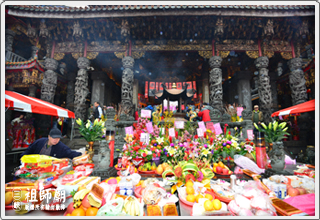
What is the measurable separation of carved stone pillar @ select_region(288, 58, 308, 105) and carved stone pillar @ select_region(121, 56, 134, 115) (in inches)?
341

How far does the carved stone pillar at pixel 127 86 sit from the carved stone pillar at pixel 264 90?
23.2 feet

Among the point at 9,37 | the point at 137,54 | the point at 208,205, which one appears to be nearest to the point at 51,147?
the point at 208,205

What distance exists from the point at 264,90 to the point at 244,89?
2930 mm

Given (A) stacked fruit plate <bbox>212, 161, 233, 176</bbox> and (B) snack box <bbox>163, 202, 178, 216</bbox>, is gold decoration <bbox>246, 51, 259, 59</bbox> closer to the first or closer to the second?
(A) stacked fruit plate <bbox>212, 161, 233, 176</bbox>

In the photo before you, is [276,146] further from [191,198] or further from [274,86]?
[274,86]

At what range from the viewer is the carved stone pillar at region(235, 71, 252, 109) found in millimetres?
9930

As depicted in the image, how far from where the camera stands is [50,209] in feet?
5.63

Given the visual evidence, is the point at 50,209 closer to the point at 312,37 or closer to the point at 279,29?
the point at 279,29

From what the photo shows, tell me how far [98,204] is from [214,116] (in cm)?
441

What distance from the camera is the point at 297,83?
7.06 meters

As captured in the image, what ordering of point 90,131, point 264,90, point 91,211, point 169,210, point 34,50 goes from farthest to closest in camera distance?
1. point 34,50
2. point 264,90
3. point 90,131
4. point 169,210
5. point 91,211

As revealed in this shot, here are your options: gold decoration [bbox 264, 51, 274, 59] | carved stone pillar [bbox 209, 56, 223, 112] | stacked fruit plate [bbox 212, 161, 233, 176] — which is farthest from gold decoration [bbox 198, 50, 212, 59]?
stacked fruit plate [bbox 212, 161, 233, 176]

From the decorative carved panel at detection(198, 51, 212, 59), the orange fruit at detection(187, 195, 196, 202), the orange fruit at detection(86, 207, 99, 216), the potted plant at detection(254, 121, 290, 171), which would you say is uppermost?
the decorative carved panel at detection(198, 51, 212, 59)

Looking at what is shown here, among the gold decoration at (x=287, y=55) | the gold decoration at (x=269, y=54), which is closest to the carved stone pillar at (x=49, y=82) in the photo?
the gold decoration at (x=269, y=54)
